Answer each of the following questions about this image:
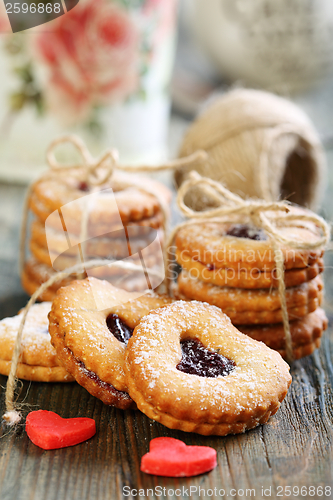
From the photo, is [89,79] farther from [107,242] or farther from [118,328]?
[118,328]

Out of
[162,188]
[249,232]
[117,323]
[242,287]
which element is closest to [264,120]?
[162,188]

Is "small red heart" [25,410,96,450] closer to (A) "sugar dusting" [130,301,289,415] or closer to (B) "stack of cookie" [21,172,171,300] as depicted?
(A) "sugar dusting" [130,301,289,415]

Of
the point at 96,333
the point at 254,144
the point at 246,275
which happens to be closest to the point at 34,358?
the point at 96,333

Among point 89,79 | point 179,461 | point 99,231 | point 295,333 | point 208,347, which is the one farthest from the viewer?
point 89,79

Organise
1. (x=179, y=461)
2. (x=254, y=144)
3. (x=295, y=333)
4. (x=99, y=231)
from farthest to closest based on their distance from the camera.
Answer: (x=254, y=144)
(x=99, y=231)
(x=295, y=333)
(x=179, y=461)

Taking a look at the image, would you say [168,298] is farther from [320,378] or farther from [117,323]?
[320,378]

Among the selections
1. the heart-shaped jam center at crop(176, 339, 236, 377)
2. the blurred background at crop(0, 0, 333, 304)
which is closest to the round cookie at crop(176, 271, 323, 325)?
the heart-shaped jam center at crop(176, 339, 236, 377)
